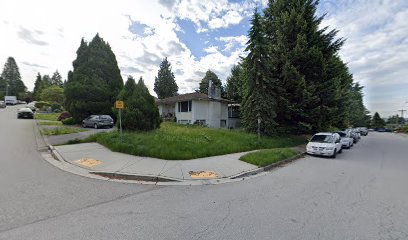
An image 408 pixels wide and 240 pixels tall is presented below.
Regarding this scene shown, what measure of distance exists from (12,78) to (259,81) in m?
107

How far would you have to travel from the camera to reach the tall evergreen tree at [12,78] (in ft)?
270

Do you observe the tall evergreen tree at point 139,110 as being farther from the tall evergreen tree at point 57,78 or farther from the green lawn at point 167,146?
the tall evergreen tree at point 57,78

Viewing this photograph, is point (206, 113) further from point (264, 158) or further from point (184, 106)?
point (264, 158)

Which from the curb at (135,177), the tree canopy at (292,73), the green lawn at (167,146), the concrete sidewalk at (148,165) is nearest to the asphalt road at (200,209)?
the curb at (135,177)

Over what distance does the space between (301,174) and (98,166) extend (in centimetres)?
797

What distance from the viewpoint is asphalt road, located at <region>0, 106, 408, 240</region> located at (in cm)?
372

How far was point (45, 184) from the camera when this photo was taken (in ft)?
19.7

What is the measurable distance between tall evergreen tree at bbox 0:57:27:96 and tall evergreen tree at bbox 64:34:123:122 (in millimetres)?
80881

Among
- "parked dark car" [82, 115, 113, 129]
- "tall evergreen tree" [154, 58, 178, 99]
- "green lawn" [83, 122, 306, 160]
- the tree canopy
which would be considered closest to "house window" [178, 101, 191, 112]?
"parked dark car" [82, 115, 113, 129]

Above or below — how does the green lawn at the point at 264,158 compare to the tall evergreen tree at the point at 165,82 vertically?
below

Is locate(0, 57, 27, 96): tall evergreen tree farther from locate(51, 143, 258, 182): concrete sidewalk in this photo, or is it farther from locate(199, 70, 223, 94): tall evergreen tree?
locate(51, 143, 258, 182): concrete sidewalk

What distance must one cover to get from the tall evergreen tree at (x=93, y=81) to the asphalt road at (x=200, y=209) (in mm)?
17527

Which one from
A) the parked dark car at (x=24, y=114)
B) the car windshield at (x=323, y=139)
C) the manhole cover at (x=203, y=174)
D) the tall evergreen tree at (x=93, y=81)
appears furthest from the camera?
the parked dark car at (x=24, y=114)

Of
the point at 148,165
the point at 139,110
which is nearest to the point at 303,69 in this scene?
the point at 139,110
